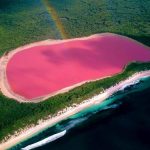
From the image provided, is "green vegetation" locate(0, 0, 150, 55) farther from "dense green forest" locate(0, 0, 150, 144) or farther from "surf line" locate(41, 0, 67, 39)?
"surf line" locate(41, 0, 67, 39)

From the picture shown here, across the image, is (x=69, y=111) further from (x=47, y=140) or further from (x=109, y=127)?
(x=47, y=140)

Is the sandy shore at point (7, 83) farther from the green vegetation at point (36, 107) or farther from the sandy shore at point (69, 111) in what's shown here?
the sandy shore at point (69, 111)

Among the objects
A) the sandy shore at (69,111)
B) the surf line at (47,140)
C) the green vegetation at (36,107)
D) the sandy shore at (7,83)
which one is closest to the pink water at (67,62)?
the sandy shore at (7,83)

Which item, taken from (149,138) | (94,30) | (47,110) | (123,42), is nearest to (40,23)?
(94,30)

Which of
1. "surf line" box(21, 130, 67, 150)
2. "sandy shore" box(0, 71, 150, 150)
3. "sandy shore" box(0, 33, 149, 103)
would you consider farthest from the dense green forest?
"surf line" box(21, 130, 67, 150)

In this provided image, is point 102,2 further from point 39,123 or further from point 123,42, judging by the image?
point 39,123
